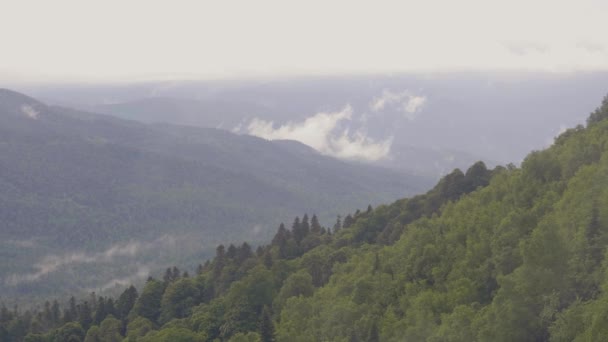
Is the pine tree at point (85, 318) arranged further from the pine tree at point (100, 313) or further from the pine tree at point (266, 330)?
the pine tree at point (266, 330)

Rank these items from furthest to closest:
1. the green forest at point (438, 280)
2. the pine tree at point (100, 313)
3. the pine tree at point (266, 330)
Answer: the pine tree at point (100, 313), the pine tree at point (266, 330), the green forest at point (438, 280)

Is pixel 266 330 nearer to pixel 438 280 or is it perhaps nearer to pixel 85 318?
pixel 438 280

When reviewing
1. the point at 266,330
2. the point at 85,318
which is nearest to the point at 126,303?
the point at 85,318

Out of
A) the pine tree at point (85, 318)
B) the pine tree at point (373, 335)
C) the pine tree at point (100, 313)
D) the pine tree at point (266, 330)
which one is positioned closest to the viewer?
the pine tree at point (373, 335)

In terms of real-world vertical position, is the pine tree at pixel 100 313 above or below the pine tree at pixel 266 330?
below

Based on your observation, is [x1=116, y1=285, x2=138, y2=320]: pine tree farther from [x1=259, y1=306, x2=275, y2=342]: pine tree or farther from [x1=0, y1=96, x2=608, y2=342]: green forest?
[x1=259, y1=306, x2=275, y2=342]: pine tree

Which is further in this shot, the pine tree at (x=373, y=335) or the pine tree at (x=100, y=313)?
the pine tree at (x=100, y=313)

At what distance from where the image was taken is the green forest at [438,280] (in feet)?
100

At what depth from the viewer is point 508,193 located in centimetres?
4600

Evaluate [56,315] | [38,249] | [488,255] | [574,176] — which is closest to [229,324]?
[488,255]

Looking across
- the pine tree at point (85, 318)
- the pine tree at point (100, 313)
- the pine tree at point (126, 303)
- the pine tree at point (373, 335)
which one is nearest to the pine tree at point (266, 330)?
the pine tree at point (373, 335)

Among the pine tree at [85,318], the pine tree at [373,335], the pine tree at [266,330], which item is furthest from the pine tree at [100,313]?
the pine tree at [373,335]

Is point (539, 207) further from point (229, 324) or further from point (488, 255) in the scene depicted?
point (229, 324)

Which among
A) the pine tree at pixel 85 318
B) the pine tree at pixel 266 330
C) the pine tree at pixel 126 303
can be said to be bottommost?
the pine tree at pixel 85 318
